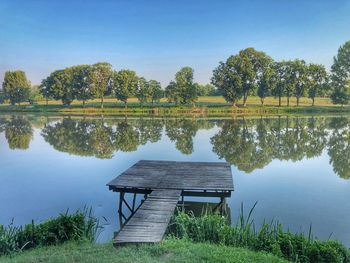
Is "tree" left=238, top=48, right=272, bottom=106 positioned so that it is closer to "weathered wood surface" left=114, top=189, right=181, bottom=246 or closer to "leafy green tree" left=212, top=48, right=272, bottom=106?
"leafy green tree" left=212, top=48, right=272, bottom=106

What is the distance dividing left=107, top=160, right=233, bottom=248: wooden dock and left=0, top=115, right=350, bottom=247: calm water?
99cm

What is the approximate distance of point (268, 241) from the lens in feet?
23.0

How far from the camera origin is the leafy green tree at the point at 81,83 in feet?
269

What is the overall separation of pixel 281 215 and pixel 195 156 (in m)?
10.9

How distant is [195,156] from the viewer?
829 inches

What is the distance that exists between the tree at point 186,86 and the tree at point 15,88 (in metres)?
47.9

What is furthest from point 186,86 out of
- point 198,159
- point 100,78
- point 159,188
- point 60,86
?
point 159,188

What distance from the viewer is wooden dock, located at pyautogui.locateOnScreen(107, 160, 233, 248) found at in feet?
Answer: 24.3

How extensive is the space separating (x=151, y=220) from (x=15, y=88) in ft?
335

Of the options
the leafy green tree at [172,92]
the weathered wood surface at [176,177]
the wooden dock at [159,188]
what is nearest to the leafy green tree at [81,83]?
the leafy green tree at [172,92]

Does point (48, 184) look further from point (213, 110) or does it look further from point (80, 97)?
point (80, 97)

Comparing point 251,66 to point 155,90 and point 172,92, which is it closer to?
point 172,92

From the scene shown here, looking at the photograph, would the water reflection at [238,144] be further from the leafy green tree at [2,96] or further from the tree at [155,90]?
the leafy green tree at [2,96]

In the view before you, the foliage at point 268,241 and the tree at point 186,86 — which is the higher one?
the tree at point 186,86
